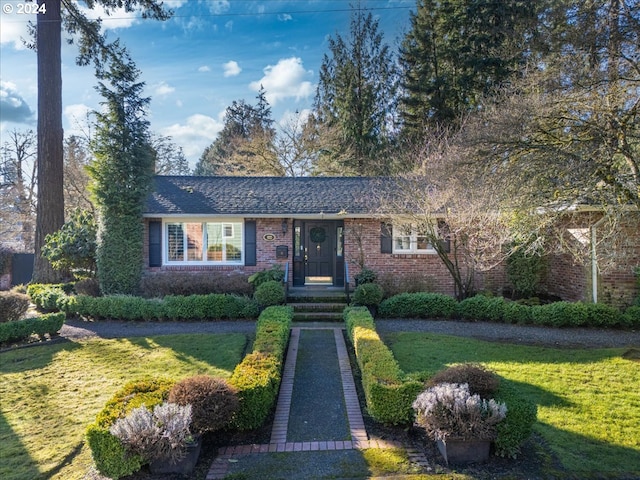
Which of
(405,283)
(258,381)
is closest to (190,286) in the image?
(405,283)

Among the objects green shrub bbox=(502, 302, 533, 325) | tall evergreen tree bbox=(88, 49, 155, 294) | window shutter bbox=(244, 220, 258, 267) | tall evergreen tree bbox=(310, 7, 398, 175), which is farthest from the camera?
tall evergreen tree bbox=(310, 7, 398, 175)

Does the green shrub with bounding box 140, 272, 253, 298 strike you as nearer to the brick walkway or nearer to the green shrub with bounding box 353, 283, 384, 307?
the green shrub with bounding box 353, 283, 384, 307

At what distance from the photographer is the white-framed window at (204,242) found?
13.0m

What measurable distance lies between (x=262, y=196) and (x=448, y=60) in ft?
51.9

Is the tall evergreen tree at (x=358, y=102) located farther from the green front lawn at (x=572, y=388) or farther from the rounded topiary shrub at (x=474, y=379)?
the rounded topiary shrub at (x=474, y=379)

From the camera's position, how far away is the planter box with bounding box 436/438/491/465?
3.85 metres

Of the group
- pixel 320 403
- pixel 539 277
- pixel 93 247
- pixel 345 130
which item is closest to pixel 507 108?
pixel 320 403

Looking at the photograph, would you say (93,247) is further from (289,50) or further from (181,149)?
(181,149)

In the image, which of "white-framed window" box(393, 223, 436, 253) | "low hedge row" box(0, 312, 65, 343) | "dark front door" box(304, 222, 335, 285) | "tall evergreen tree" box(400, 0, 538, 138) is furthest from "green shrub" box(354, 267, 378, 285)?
"tall evergreen tree" box(400, 0, 538, 138)

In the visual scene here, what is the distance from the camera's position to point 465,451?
152 inches

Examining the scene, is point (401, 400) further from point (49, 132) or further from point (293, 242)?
point (49, 132)

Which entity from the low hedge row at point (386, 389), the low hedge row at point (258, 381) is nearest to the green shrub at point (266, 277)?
the low hedge row at point (258, 381)

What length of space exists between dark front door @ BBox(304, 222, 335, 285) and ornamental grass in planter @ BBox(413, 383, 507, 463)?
956cm

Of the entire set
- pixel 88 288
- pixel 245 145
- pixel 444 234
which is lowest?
pixel 88 288
